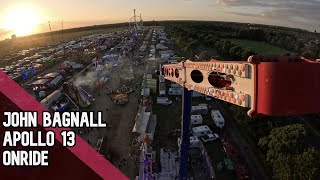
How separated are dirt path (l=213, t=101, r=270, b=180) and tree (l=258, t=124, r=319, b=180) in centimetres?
161

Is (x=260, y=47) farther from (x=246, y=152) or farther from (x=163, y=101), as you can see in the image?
(x=246, y=152)

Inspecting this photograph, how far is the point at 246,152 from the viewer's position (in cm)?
2800

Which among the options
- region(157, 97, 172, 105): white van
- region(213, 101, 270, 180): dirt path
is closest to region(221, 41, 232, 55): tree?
region(157, 97, 172, 105): white van

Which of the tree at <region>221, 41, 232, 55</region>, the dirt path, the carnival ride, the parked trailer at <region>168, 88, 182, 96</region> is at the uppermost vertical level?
the tree at <region>221, 41, 232, 55</region>

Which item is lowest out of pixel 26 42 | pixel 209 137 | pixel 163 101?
pixel 209 137

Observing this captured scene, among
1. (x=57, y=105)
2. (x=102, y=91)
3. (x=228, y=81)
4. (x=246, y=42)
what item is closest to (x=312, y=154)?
(x=228, y=81)

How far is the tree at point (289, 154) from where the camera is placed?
21.1 m

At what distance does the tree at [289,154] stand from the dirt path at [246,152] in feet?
5.30

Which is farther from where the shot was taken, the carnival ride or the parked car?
the parked car

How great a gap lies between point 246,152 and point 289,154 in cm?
573

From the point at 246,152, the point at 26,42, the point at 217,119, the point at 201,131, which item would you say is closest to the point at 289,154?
the point at 246,152

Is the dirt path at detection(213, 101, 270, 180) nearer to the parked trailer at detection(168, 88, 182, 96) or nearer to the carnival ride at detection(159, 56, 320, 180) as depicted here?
the parked trailer at detection(168, 88, 182, 96)

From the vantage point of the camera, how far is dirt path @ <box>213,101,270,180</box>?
990 inches

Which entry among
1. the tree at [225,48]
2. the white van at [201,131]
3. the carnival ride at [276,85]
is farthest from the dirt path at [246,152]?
the tree at [225,48]
